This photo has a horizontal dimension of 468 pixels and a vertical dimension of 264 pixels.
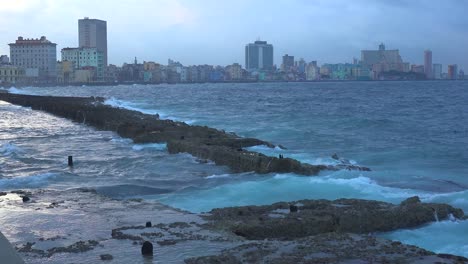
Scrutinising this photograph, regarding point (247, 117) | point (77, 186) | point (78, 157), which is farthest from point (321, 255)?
point (247, 117)

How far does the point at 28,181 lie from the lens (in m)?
15.6

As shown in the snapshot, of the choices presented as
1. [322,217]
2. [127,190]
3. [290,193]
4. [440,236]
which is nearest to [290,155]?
[290,193]

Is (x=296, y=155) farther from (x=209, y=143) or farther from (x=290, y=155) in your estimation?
(x=209, y=143)

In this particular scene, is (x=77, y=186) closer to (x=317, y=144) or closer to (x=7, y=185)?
(x=7, y=185)

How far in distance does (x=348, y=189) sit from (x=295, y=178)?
1.77 meters

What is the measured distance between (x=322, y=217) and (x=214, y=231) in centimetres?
199

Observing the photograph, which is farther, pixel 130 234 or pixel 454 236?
pixel 454 236

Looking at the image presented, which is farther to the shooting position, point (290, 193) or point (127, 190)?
point (127, 190)

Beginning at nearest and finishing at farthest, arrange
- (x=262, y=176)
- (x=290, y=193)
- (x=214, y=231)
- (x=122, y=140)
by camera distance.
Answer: (x=214, y=231), (x=290, y=193), (x=262, y=176), (x=122, y=140)

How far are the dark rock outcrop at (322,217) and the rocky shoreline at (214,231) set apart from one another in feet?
0.06

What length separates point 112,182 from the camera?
1576cm

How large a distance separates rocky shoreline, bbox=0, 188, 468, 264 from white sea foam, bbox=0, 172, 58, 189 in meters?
2.27

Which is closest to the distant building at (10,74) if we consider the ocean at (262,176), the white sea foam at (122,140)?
the ocean at (262,176)

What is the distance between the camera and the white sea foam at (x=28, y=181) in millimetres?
15002
